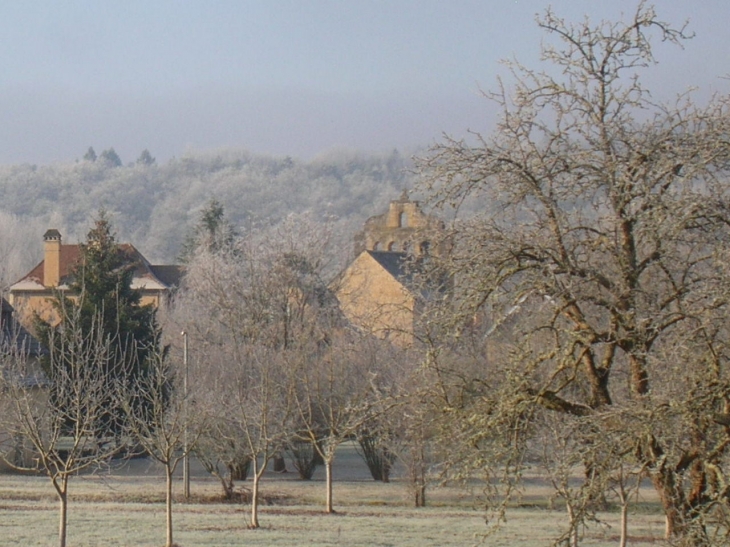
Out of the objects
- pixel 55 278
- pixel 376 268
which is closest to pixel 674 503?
pixel 376 268

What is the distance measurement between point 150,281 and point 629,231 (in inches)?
2588

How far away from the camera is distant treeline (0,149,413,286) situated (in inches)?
5699

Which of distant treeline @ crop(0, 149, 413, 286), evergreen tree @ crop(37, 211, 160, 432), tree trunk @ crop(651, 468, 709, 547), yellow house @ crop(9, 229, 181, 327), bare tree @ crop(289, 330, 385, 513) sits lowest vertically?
tree trunk @ crop(651, 468, 709, 547)

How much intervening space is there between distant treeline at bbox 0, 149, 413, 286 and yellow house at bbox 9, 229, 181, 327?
52975 mm

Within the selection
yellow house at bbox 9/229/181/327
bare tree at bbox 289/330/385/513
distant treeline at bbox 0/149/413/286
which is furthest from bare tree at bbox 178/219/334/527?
distant treeline at bbox 0/149/413/286

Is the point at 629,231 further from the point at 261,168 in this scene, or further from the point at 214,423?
the point at 261,168

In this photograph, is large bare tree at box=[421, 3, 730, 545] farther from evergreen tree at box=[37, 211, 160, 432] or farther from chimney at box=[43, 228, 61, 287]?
chimney at box=[43, 228, 61, 287]

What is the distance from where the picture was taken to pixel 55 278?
62781mm

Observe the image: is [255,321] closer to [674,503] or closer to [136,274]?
[674,503]

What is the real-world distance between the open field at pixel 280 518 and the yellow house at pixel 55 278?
88.6 ft

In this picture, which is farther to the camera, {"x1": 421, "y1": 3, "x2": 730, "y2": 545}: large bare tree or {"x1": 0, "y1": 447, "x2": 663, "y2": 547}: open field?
{"x1": 0, "y1": 447, "x2": 663, "y2": 547}: open field

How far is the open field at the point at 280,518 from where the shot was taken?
20812 mm

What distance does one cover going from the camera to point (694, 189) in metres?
8.96

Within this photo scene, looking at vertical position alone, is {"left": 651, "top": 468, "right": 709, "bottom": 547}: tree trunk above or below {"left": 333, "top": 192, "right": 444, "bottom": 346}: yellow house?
below
